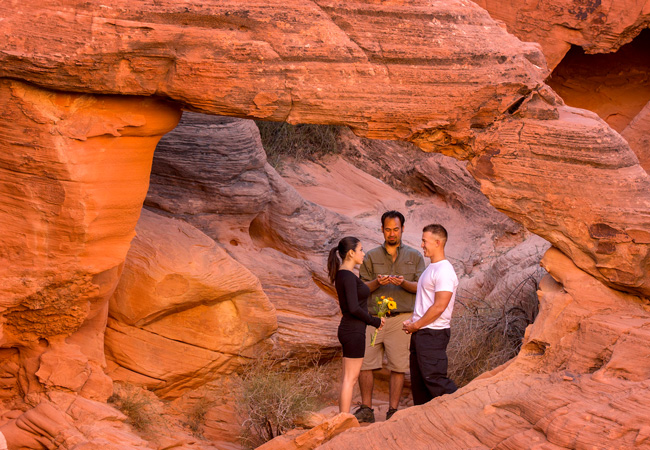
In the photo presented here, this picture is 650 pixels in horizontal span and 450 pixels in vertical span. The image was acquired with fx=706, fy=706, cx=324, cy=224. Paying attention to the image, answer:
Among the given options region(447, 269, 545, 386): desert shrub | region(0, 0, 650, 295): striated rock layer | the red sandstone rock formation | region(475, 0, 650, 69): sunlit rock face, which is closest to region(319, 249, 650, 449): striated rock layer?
Result: region(0, 0, 650, 295): striated rock layer

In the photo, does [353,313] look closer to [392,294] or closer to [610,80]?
[392,294]

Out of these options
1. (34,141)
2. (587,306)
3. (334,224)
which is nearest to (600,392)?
(587,306)

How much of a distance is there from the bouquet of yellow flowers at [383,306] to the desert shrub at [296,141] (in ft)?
16.4

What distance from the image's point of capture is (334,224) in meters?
9.12

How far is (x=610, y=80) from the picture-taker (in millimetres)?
11242

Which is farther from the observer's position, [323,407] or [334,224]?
[334,224]

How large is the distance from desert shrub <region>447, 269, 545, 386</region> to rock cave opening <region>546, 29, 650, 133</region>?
4.55 meters

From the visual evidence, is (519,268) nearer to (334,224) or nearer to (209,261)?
(334,224)

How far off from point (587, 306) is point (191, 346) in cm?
370

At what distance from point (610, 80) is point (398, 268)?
6.38 metres

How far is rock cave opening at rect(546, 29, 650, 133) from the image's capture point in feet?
36.1

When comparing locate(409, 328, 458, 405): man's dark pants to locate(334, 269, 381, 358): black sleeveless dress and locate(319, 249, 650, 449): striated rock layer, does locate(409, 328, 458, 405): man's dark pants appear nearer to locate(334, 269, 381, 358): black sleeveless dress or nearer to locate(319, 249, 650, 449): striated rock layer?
locate(319, 249, 650, 449): striated rock layer

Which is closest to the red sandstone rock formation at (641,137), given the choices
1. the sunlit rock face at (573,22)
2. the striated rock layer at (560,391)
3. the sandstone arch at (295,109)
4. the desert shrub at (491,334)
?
the sunlit rock face at (573,22)

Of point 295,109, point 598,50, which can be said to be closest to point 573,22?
point 598,50
